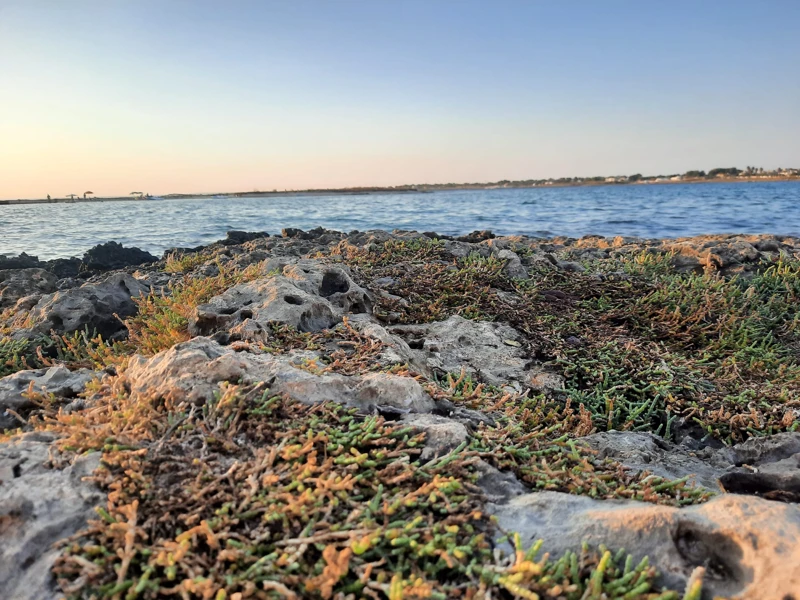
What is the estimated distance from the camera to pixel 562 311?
624 cm

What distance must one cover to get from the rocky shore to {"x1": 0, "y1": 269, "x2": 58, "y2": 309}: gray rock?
4.21 meters

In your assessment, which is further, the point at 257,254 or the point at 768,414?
the point at 257,254

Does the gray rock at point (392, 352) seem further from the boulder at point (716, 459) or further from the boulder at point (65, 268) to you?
the boulder at point (65, 268)

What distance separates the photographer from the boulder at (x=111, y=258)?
A: 13344mm

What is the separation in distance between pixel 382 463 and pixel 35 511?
146 centimetres

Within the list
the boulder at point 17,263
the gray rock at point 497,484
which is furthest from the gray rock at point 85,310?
the boulder at point 17,263

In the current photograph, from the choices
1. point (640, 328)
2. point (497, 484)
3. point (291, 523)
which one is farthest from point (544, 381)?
point (291, 523)

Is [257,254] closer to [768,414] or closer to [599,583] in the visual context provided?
[768,414]

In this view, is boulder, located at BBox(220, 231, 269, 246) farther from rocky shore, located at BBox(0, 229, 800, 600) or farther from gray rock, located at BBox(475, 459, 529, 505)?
gray rock, located at BBox(475, 459, 529, 505)

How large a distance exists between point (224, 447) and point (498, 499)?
1.33 meters

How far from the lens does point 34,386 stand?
354 cm

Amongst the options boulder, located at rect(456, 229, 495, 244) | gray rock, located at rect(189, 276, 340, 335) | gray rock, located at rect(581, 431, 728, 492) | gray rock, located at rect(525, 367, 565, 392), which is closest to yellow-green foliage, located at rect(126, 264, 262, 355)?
gray rock, located at rect(189, 276, 340, 335)

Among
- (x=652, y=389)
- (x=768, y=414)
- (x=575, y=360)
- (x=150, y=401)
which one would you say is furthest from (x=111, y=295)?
(x=768, y=414)

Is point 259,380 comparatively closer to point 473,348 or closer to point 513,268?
point 473,348
